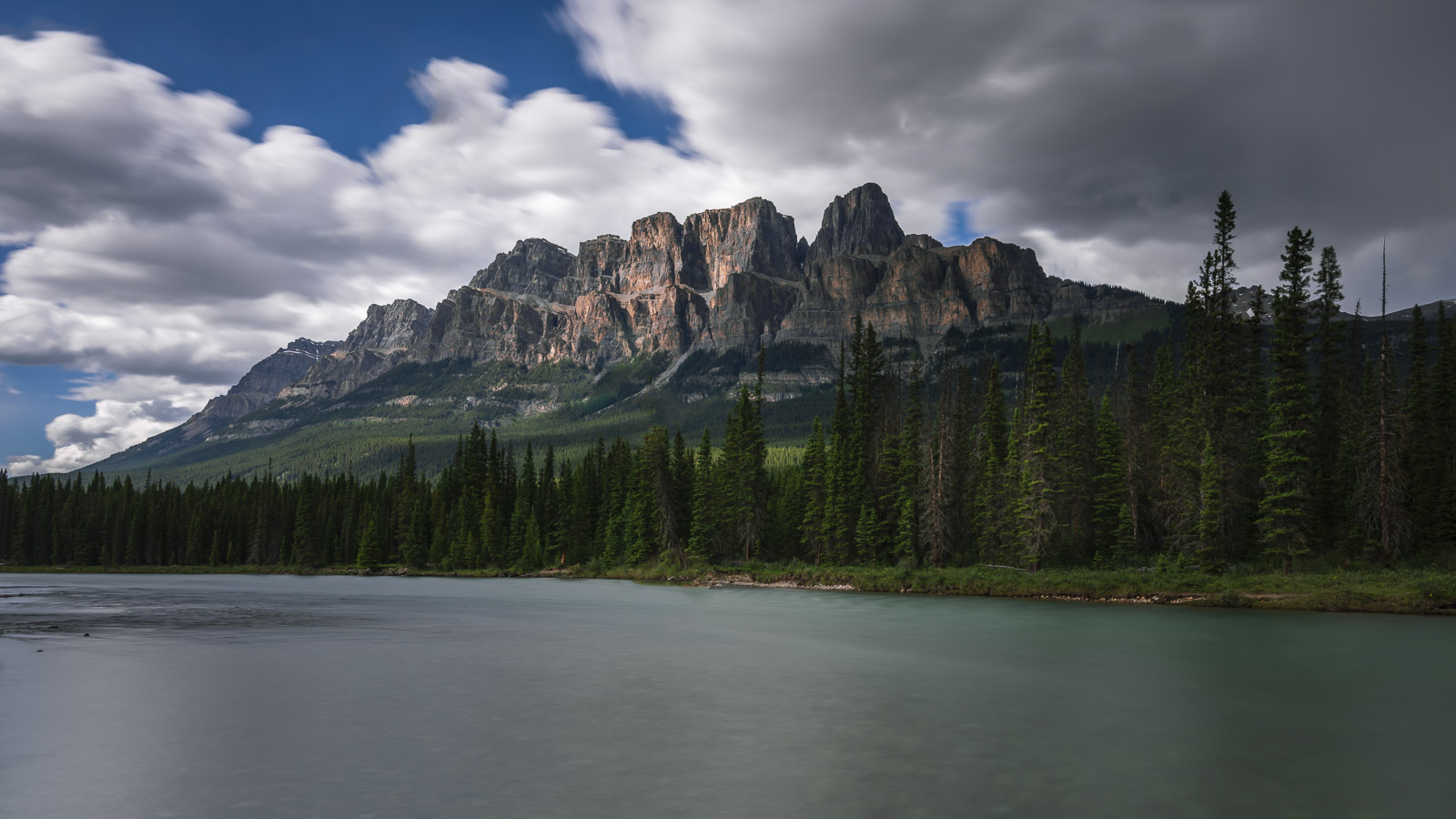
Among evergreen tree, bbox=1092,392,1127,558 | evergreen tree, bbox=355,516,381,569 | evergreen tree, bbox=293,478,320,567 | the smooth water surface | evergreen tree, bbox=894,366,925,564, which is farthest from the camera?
evergreen tree, bbox=293,478,320,567

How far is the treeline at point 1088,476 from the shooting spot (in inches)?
1881

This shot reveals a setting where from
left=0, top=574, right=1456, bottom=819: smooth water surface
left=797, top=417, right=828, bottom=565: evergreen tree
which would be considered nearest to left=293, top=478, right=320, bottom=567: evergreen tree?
left=797, top=417, right=828, bottom=565: evergreen tree

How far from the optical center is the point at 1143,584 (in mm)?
47688

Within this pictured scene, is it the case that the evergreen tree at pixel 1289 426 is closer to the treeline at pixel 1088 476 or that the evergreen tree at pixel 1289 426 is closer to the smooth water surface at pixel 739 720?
the treeline at pixel 1088 476

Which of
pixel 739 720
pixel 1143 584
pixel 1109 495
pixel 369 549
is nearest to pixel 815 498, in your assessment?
pixel 1109 495

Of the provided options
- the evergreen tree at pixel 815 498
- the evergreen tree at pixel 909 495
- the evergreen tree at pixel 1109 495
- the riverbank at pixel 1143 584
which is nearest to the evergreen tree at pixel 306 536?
the riverbank at pixel 1143 584

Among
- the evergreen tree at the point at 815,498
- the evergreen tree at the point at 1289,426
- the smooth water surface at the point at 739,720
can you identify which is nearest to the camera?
the smooth water surface at the point at 739,720

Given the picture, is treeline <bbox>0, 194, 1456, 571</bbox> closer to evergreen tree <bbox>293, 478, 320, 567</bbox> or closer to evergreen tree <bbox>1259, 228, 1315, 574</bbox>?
evergreen tree <bbox>1259, 228, 1315, 574</bbox>

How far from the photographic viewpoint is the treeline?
47.8 m

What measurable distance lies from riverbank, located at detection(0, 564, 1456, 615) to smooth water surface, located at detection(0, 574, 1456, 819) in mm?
3701

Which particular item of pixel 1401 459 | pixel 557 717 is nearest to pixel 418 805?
pixel 557 717

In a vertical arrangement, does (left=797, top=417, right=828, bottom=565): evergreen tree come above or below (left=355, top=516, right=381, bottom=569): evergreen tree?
above

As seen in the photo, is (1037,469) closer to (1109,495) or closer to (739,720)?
(1109,495)

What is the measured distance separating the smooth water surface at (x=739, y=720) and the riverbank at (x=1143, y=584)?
370cm
